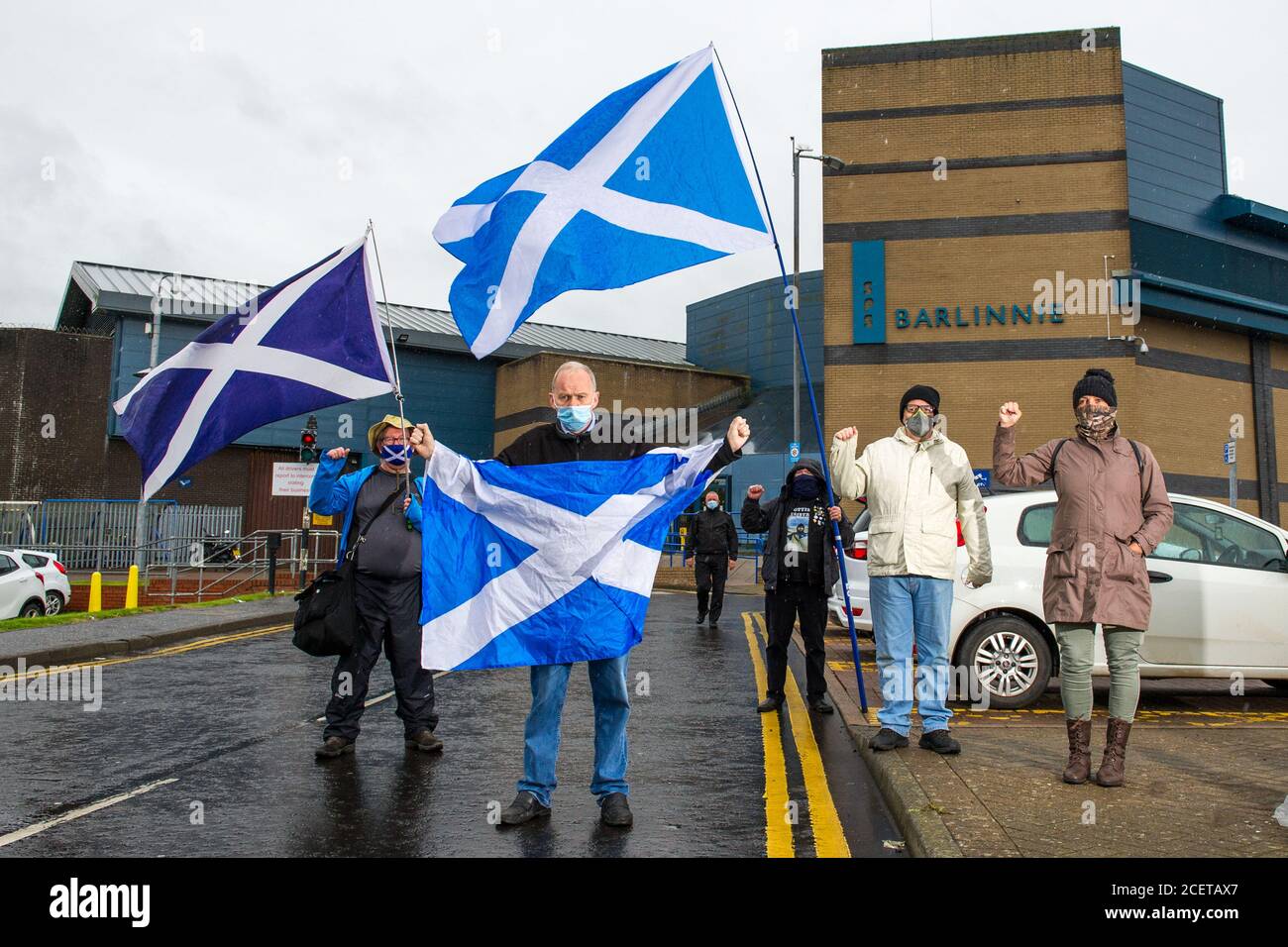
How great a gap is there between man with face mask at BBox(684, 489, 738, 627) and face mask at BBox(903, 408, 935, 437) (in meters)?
9.04

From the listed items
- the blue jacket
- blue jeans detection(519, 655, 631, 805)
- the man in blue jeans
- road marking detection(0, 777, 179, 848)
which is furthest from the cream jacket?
road marking detection(0, 777, 179, 848)

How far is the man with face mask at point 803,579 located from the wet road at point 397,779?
307mm

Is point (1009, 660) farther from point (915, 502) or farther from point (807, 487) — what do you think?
point (915, 502)

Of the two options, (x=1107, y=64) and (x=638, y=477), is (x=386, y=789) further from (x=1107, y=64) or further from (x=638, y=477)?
(x=1107, y=64)

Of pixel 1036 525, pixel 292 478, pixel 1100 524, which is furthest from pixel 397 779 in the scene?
pixel 292 478

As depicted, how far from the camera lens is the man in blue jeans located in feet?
19.9

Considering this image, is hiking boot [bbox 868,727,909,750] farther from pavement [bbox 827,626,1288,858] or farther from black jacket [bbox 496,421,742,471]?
black jacket [bbox 496,421,742,471]

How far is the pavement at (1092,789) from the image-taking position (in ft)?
13.5

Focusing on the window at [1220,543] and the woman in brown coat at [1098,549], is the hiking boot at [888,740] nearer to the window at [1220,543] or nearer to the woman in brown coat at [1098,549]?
the woman in brown coat at [1098,549]

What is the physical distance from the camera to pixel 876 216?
96.6 ft

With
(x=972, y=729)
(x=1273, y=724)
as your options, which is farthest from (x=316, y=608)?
(x=1273, y=724)

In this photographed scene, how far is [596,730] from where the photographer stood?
4750 millimetres
